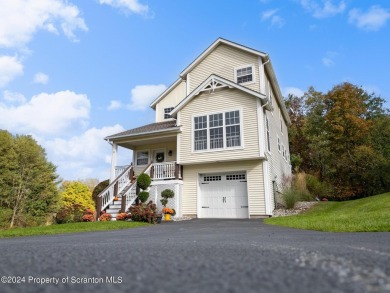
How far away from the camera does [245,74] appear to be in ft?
51.3

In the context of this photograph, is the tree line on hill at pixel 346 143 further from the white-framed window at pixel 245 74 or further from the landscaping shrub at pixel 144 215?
the landscaping shrub at pixel 144 215

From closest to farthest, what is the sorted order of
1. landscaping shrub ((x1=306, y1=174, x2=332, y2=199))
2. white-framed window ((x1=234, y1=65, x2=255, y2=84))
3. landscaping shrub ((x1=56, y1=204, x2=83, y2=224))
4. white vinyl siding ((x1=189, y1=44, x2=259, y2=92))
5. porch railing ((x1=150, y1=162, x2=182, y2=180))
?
landscaping shrub ((x1=56, y1=204, x2=83, y2=224)) < porch railing ((x1=150, y1=162, x2=182, y2=180)) < white-framed window ((x1=234, y1=65, x2=255, y2=84)) < white vinyl siding ((x1=189, y1=44, x2=259, y2=92)) < landscaping shrub ((x1=306, y1=174, x2=332, y2=199))

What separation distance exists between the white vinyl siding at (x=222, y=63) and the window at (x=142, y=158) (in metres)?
5.26

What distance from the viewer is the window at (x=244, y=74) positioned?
15490mm

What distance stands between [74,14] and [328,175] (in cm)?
2163

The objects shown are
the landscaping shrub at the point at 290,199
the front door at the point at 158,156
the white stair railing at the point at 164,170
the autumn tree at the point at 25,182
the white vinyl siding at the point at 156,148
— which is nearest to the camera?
the landscaping shrub at the point at 290,199

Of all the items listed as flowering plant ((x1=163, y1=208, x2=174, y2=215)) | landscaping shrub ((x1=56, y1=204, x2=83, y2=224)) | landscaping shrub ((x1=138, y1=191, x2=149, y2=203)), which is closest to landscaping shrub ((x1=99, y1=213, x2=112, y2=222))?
landscaping shrub ((x1=56, y1=204, x2=83, y2=224))

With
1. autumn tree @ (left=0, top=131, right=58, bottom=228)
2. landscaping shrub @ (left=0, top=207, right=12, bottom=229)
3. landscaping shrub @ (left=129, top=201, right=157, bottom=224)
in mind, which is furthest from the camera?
autumn tree @ (left=0, top=131, right=58, bottom=228)

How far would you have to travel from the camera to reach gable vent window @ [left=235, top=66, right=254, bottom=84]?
15.5 m

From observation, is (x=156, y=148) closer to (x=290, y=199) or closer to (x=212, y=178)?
(x=212, y=178)

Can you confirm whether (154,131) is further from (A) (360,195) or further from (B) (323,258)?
(A) (360,195)

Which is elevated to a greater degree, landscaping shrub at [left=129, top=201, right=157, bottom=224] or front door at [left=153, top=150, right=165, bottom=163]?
front door at [left=153, top=150, right=165, bottom=163]

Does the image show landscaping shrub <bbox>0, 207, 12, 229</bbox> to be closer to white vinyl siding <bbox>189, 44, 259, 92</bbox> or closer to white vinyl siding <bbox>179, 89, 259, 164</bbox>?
white vinyl siding <bbox>179, 89, 259, 164</bbox>

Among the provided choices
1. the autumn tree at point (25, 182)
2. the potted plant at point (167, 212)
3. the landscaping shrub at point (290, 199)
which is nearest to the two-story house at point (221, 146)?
the potted plant at point (167, 212)
